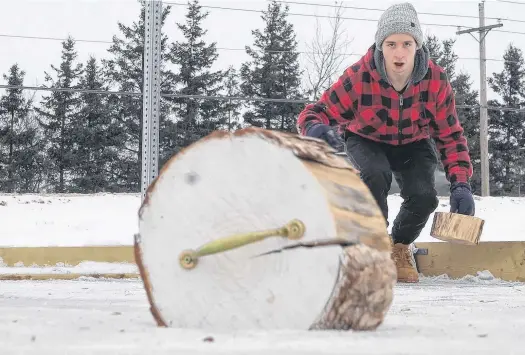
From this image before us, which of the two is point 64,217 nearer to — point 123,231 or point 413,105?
point 123,231

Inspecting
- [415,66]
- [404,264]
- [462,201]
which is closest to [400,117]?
[415,66]

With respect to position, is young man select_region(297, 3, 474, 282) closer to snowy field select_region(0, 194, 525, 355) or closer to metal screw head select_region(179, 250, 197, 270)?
snowy field select_region(0, 194, 525, 355)

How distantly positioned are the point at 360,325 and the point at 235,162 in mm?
520

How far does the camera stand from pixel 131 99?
78.7 feet

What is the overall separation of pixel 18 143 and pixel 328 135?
81.3 feet

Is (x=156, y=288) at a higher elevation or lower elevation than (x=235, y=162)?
lower

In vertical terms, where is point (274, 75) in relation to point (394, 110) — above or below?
above

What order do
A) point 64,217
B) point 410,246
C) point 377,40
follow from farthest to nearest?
point 64,217 < point 410,246 < point 377,40

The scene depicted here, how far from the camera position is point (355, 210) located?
1.73 meters

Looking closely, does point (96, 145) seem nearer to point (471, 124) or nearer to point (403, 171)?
point (471, 124)

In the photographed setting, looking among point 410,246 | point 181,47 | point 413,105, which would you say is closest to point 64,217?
point 410,246

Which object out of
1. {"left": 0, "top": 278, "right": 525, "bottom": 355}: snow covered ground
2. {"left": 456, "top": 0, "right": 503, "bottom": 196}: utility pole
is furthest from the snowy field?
{"left": 456, "top": 0, "right": 503, "bottom": 196}: utility pole

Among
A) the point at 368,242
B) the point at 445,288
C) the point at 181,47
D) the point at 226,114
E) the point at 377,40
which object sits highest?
the point at 181,47

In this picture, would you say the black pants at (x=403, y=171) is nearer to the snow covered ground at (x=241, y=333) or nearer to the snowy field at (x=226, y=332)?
the snowy field at (x=226, y=332)
